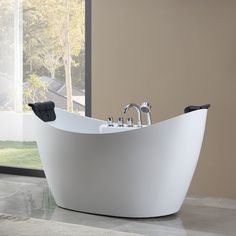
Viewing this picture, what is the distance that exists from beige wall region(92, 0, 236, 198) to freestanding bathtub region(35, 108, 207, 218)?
63cm

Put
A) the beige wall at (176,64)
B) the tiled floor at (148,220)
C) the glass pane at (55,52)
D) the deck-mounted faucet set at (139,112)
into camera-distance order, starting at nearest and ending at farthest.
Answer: the tiled floor at (148,220)
the deck-mounted faucet set at (139,112)
the beige wall at (176,64)
the glass pane at (55,52)

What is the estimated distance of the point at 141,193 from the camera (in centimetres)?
326

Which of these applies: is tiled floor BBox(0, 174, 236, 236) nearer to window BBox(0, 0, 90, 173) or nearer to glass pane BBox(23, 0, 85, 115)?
window BBox(0, 0, 90, 173)

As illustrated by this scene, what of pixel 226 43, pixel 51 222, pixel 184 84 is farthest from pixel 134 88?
pixel 51 222

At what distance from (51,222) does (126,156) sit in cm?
69

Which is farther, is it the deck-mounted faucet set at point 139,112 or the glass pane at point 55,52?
the glass pane at point 55,52

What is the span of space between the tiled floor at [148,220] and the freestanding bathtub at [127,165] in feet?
0.28

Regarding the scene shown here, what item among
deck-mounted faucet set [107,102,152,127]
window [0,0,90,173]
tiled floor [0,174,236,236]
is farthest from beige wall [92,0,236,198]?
deck-mounted faucet set [107,102,152,127]

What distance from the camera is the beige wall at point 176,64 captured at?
3.84 metres

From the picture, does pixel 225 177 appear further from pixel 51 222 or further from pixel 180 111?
pixel 51 222

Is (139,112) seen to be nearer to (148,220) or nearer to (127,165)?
(127,165)

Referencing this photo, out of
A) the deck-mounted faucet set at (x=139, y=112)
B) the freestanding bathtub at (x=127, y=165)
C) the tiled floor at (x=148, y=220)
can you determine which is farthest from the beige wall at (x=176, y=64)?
the freestanding bathtub at (x=127, y=165)

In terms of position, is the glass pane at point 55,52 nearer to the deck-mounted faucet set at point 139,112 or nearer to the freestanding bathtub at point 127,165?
the deck-mounted faucet set at point 139,112

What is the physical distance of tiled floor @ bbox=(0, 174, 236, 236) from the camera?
123 inches
